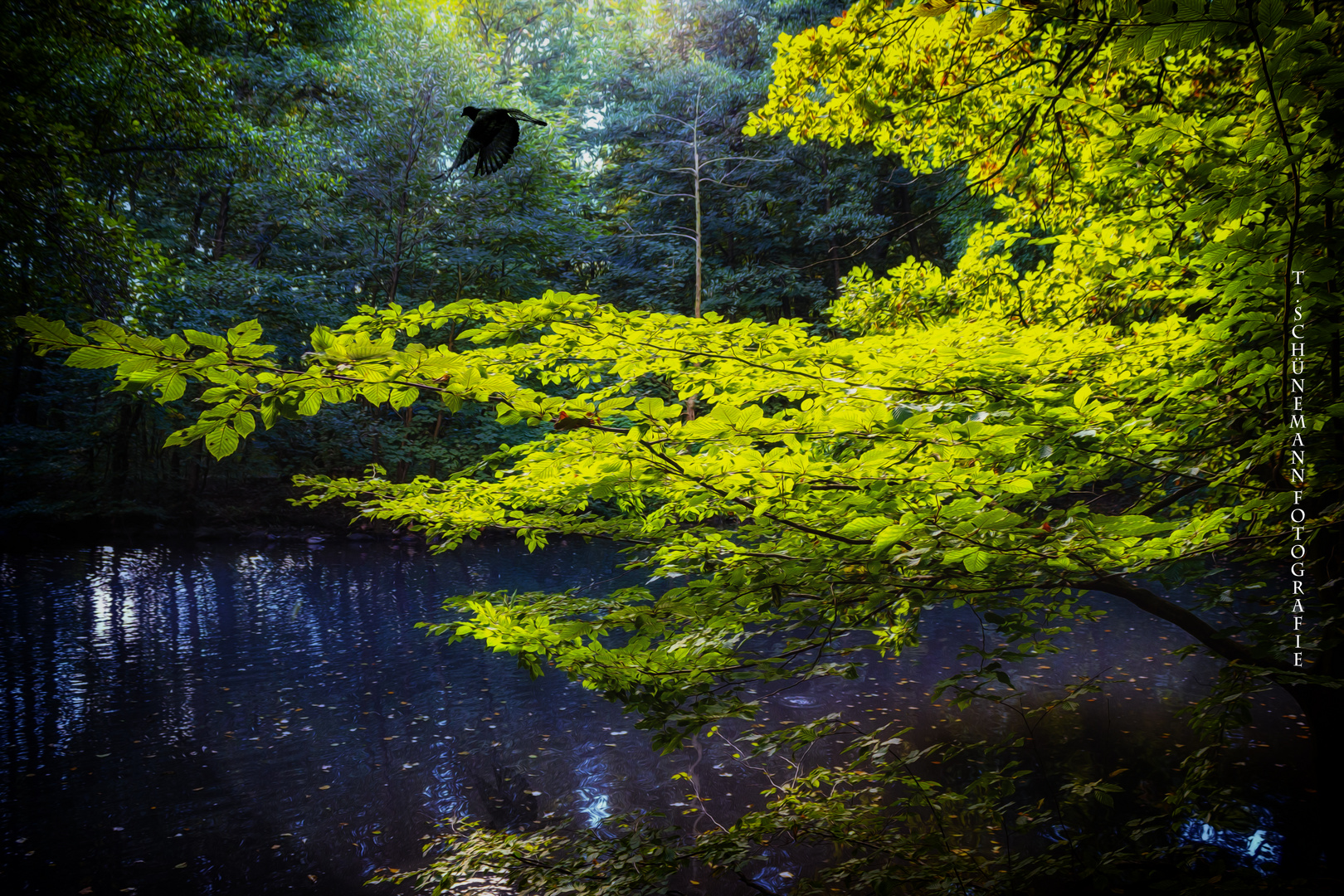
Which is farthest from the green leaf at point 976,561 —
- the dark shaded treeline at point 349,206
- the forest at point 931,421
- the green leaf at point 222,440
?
the dark shaded treeline at point 349,206

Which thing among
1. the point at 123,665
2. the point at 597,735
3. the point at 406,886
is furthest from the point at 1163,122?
the point at 123,665

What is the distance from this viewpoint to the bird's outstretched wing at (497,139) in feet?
8.39

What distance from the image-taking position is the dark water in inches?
162

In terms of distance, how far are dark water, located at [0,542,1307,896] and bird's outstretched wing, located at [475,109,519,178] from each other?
3715 millimetres

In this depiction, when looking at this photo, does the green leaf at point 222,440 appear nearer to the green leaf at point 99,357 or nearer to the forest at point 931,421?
the forest at point 931,421

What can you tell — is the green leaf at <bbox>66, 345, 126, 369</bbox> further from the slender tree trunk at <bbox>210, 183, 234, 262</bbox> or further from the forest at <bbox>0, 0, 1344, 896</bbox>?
the slender tree trunk at <bbox>210, 183, 234, 262</bbox>

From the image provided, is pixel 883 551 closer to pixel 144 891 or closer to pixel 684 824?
pixel 684 824

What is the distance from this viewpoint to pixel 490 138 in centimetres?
256

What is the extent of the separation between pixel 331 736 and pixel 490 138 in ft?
17.4

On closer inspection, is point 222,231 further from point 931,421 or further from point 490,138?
point 931,421

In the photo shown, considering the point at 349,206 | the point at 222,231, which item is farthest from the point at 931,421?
the point at 349,206

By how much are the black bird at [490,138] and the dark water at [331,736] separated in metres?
3.72

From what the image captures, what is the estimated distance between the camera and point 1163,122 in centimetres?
211

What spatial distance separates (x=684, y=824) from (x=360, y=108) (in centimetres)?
1805
